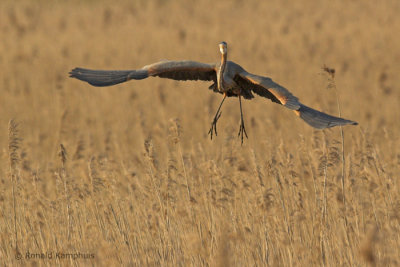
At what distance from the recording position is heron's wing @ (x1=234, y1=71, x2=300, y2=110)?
5.48 metres

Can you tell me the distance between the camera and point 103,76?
5648mm

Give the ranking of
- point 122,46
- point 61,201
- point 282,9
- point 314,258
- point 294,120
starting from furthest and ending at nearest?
point 282,9 < point 122,46 < point 294,120 < point 61,201 < point 314,258

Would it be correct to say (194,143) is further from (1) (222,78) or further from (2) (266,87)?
(2) (266,87)

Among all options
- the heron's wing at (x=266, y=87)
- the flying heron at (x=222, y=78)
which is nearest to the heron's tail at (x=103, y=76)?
the flying heron at (x=222, y=78)

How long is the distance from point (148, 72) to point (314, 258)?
1910 mm

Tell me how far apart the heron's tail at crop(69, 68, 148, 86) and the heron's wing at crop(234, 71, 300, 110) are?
34.0 inches

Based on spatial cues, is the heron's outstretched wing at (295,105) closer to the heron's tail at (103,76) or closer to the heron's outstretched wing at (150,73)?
the heron's outstretched wing at (150,73)

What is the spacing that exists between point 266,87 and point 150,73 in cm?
92

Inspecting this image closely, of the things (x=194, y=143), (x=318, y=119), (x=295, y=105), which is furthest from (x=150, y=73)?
(x=194, y=143)

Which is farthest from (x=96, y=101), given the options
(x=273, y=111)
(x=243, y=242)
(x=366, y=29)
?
(x=243, y=242)

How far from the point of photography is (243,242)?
554cm

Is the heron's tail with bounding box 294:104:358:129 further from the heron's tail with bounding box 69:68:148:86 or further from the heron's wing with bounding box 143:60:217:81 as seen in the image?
the heron's tail with bounding box 69:68:148:86

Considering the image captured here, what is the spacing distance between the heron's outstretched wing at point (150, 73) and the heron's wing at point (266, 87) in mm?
273

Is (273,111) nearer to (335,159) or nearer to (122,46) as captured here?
(122,46)
